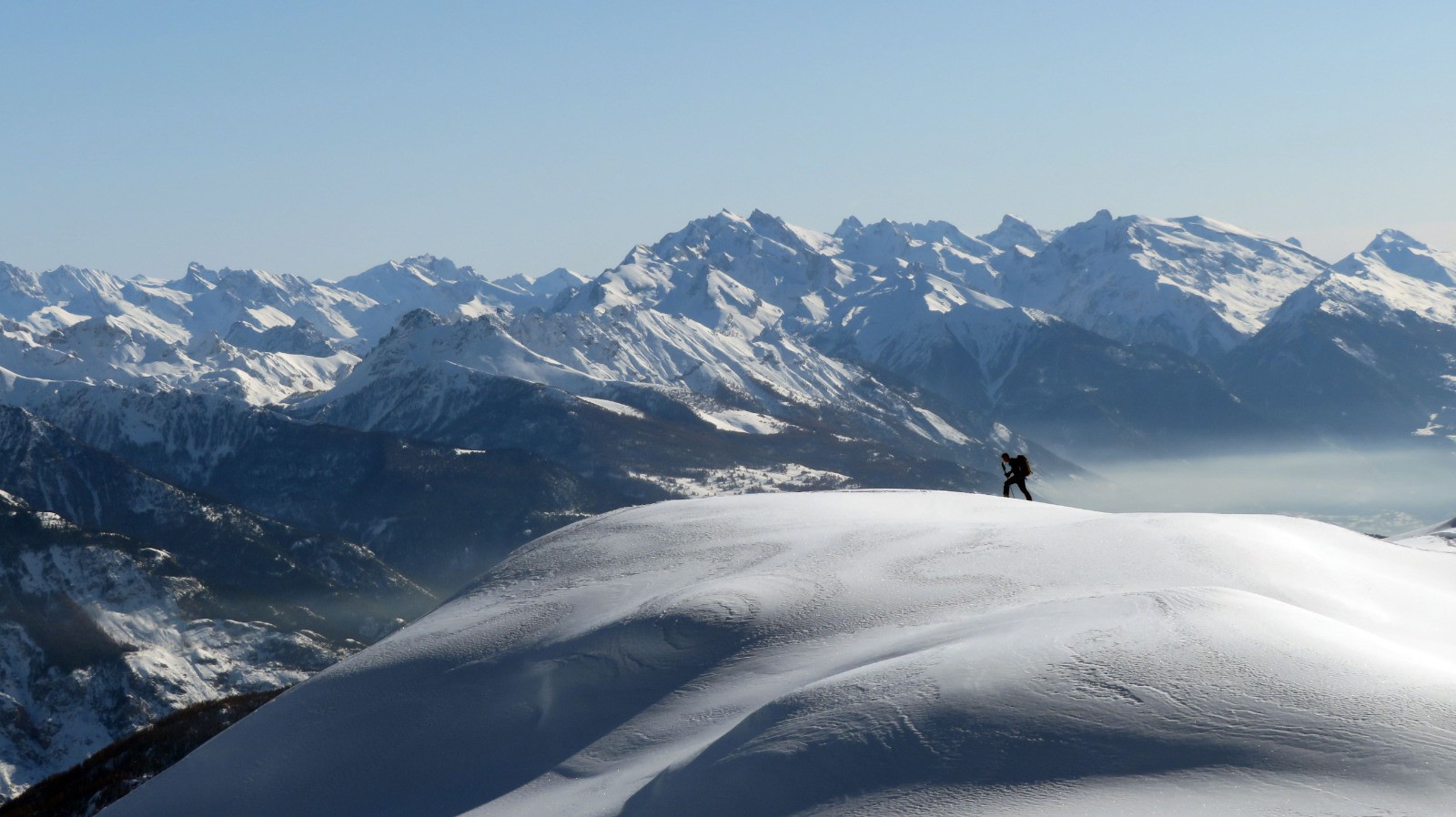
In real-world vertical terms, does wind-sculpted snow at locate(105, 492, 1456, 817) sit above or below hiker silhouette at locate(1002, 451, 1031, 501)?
below

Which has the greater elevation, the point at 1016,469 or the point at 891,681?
the point at 1016,469

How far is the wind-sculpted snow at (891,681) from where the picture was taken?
1177 inches

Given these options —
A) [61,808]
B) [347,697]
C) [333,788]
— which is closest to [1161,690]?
[333,788]

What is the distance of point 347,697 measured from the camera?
46.4m

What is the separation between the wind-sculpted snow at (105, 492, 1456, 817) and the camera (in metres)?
29.9

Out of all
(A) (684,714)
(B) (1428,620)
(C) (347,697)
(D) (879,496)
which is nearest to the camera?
(A) (684,714)

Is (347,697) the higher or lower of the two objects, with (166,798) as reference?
higher

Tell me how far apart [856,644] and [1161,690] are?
11020 mm

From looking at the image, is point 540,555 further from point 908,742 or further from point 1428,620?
point 1428,620

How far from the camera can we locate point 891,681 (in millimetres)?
34938

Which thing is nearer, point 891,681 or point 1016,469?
point 891,681

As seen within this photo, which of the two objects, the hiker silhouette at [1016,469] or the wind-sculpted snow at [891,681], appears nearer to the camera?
the wind-sculpted snow at [891,681]

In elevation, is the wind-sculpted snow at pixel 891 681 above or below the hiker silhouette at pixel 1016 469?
below

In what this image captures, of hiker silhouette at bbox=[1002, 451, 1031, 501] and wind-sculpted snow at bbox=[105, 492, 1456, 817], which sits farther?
hiker silhouette at bbox=[1002, 451, 1031, 501]
